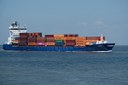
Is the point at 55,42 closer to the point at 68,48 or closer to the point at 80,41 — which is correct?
the point at 68,48

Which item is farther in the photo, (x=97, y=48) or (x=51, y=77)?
(x=97, y=48)

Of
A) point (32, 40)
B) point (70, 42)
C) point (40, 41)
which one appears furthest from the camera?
point (32, 40)

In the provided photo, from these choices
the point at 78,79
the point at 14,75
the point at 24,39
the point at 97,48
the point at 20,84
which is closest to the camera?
the point at 20,84

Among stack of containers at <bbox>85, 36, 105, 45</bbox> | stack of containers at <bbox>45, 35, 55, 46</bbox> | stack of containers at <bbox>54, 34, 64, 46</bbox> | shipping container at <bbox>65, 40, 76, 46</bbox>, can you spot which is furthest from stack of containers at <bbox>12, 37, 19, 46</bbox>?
stack of containers at <bbox>85, 36, 105, 45</bbox>

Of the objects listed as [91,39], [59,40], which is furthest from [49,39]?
[91,39]

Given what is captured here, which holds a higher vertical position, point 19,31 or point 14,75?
point 19,31

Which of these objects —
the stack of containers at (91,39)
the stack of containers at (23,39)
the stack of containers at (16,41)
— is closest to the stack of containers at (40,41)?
the stack of containers at (23,39)

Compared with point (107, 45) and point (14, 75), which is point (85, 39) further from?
point (14, 75)

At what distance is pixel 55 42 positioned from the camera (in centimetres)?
8688

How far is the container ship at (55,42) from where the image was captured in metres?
83.8

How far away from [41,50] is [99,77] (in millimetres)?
57540

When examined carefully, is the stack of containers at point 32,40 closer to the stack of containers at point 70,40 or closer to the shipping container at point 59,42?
the shipping container at point 59,42

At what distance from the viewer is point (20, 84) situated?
29.2m

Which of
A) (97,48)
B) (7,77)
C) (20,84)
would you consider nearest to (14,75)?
(7,77)
